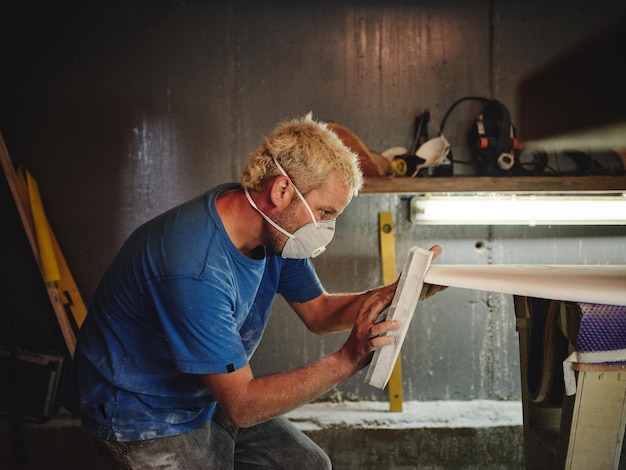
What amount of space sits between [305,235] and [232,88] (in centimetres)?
164

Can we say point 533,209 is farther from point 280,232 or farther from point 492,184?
point 280,232

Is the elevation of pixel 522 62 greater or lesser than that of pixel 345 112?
greater

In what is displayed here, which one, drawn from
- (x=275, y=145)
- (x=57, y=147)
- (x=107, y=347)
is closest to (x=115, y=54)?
(x=57, y=147)

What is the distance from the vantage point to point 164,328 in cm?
157

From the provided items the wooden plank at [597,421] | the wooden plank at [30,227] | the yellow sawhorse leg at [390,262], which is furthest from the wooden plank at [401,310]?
the wooden plank at [30,227]

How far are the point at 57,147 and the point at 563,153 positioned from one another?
278cm

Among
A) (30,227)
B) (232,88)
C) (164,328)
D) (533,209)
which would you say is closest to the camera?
(164,328)

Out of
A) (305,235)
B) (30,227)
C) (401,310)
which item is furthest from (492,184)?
(30,227)

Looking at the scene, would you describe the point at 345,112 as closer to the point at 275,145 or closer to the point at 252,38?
the point at 252,38

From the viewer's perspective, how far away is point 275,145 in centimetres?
178

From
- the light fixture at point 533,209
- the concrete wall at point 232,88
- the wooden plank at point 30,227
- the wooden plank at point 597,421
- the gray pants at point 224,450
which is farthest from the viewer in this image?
the concrete wall at point 232,88

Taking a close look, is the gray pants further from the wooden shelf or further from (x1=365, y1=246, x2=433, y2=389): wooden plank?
the wooden shelf

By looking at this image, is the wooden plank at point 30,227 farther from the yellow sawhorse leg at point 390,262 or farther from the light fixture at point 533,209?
the light fixture at point 533,209

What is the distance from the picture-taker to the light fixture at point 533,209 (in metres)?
2.73
